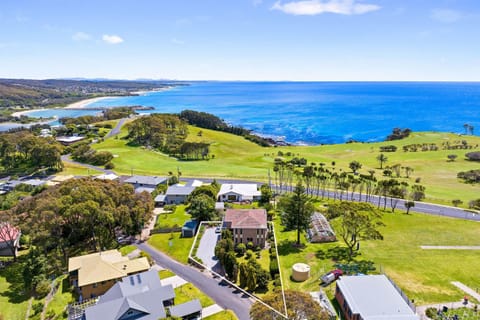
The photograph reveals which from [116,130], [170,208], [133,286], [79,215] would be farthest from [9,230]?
[116,130]

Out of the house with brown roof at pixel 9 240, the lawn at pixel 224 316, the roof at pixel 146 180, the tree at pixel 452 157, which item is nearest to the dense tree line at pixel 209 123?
the roof at pixel 146 180

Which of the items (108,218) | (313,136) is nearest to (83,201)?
(108,218)

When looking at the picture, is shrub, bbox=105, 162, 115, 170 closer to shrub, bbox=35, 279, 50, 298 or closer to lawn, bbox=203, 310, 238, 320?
shrub, bbox=35, 279, 50, 298

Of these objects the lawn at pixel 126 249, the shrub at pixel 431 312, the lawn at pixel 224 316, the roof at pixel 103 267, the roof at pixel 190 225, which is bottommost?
the lawn at pixel 126 249

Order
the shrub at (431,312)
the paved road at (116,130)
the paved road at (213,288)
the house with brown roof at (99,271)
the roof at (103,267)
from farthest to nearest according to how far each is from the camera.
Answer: the paved road at (116,130) → the roof at (103,267) → the house with brown roof at (99,271) → the paved road at (213,288) → the shrub at (431,312)

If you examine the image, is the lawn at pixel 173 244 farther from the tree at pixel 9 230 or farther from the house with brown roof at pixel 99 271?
the tree at pixel 9 230

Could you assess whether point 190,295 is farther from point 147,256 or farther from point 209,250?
point 147,256
